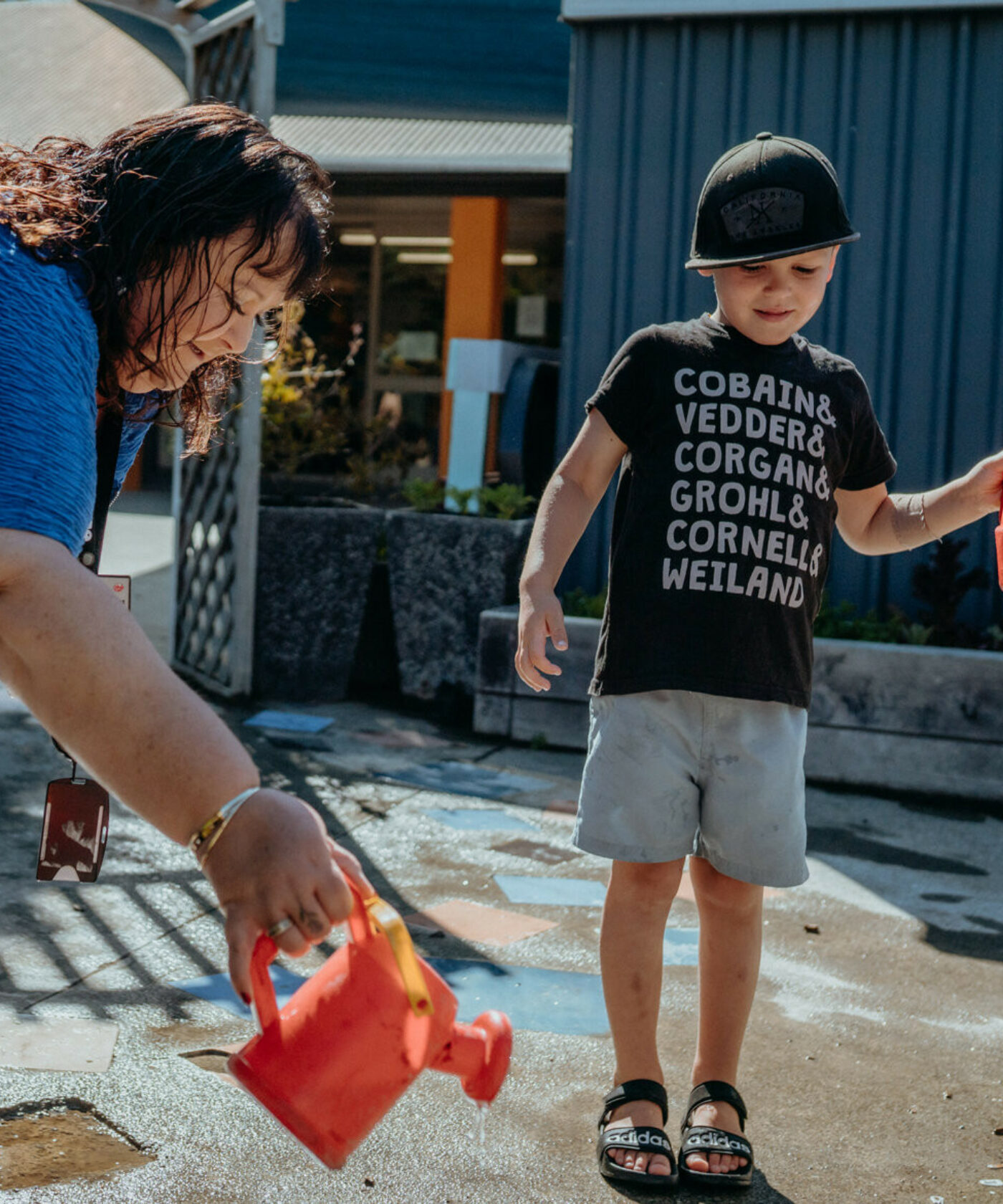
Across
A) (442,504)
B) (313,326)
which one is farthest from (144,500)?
(442,504)

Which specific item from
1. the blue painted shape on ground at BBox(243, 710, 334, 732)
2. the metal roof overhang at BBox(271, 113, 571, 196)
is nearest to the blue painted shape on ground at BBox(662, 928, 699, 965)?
the blue painted shape on ground at BBox(243, 710, 334, 732)

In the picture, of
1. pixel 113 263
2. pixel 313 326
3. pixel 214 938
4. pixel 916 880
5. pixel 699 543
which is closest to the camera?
pixel 113 263

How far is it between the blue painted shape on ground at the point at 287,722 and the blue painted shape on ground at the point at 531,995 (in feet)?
7.74

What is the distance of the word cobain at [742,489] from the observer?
2.36m

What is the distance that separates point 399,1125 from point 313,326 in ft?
39.0

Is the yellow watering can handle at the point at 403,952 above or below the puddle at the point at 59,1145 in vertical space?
above

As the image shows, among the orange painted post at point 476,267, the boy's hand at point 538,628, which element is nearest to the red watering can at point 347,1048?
the boy's hand at point 538,628

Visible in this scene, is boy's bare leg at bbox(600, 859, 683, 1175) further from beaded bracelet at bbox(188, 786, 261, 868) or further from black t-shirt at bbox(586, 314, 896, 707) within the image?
beaded bracelet at bbox(188, 786, 261, 868)

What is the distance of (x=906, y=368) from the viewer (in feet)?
19.0

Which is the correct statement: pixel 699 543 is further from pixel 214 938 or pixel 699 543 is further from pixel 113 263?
pixel 214 938

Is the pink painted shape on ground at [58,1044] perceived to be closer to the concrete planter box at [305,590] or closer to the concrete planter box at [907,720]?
the concrete planter box at [907,720]

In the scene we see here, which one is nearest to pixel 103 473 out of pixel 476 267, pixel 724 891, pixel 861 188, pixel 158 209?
pixel 158 209

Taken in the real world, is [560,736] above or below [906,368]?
below

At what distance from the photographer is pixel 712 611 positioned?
2348 millimetres
